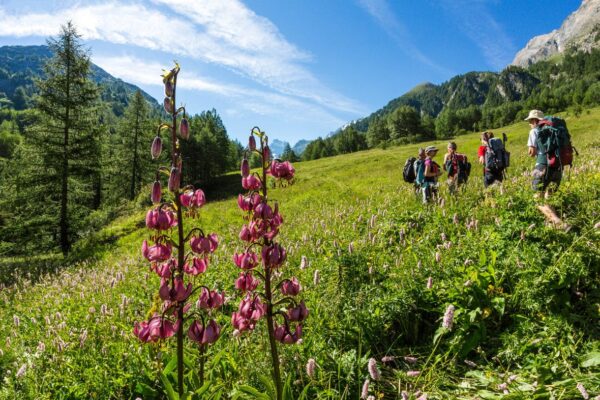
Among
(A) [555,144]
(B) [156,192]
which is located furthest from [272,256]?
(A) [555,144]

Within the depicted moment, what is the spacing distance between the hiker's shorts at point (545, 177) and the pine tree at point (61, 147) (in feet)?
80.9

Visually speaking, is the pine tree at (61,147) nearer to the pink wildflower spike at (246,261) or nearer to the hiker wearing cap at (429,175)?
the hiker wearing cap at (429,175)

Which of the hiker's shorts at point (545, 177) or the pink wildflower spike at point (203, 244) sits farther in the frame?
the hiker's shorts at point (545, 177)

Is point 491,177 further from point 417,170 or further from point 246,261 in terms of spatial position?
point 246,261

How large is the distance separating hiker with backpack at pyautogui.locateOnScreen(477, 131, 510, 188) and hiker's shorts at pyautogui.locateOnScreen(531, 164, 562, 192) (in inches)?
95.6

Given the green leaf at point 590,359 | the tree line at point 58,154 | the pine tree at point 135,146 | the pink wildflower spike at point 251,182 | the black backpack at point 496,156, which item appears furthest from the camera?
the pine tree at point 135,146

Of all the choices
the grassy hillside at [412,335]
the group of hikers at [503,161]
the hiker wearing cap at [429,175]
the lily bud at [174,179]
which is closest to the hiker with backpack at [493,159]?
the group of hikers at [503,161]

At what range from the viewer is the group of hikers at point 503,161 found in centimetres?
764

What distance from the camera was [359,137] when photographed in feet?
401

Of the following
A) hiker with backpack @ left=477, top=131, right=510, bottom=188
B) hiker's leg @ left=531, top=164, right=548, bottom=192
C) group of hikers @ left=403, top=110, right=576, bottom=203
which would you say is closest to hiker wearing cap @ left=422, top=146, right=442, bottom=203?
group of hikers @ left=403, top=110, right=576, bottom=203

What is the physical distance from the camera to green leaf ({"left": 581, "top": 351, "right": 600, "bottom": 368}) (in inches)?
137

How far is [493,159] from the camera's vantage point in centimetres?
1059

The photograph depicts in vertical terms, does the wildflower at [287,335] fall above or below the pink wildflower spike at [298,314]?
below

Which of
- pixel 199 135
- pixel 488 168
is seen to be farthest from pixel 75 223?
pixel 199 135
